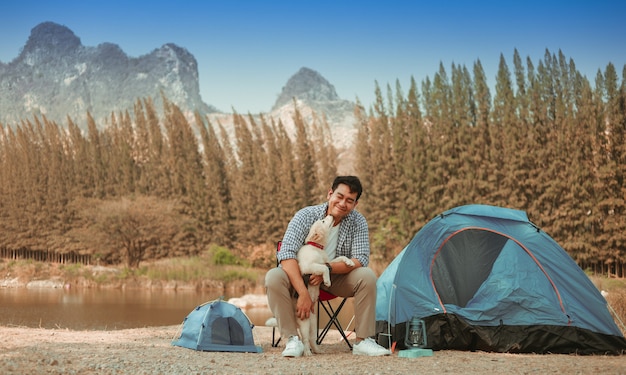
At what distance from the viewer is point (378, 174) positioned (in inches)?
929

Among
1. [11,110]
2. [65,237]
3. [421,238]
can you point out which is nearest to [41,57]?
[11,110]

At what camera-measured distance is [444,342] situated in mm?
4816

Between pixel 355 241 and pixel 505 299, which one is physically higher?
pixel 355 241

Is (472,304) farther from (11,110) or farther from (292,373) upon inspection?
(11,110)

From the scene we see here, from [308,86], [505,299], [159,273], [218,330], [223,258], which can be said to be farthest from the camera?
[308,86]

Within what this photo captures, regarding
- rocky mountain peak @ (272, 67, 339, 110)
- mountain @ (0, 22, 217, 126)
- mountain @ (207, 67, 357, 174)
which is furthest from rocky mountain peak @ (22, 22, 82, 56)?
rocky mountain peak @ (272, 67, 339, 110)

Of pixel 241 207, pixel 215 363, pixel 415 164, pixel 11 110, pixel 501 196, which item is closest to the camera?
pixel 215 363

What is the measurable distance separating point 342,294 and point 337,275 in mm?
130

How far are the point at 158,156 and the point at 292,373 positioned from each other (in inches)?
1092

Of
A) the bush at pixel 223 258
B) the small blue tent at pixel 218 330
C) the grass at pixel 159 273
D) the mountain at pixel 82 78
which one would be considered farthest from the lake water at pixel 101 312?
the mountain at pixel 82 78

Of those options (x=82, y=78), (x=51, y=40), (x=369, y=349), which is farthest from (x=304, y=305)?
(x=51, y=40)

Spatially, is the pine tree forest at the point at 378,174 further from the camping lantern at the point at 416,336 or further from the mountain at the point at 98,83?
the mountain at the point at 98,83

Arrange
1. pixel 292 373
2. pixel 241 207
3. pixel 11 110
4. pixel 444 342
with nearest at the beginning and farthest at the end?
pixel 292 373
pixel 444 342
pixel 241 207
pixel 11 110

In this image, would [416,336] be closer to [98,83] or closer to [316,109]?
[316,109]
